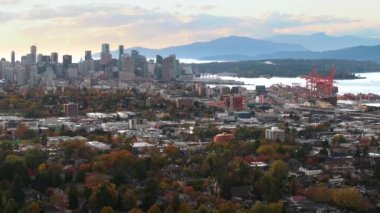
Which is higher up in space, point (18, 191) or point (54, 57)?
point (54, 57)

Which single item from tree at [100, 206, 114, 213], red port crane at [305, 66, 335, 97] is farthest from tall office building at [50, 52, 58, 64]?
tree at [100, 206, 114, 213]

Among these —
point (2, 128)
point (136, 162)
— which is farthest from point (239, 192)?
point (2, 128)

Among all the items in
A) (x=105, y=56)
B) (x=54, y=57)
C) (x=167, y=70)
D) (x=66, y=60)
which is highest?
(x=105, y=56)

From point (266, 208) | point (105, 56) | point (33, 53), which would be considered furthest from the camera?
point (105, 56)

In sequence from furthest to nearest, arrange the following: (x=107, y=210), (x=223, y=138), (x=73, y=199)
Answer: (x=223, y=138)
(x=73, y=199)
(x=107, y=210)

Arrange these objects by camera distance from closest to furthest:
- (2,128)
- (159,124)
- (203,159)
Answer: (203,159) → (2,128) → (159,124)

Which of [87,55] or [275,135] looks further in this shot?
[87,55]

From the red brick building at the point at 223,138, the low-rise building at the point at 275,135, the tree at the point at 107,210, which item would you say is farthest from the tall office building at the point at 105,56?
the tree at the point at 107,210

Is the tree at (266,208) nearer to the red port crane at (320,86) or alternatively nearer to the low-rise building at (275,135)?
the low-rise building at (275,135)

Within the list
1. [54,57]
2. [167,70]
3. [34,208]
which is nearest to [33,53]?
[54,57]

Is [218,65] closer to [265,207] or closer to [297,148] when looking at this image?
[297,148]

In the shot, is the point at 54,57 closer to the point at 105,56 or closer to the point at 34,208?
the point at 105,56
